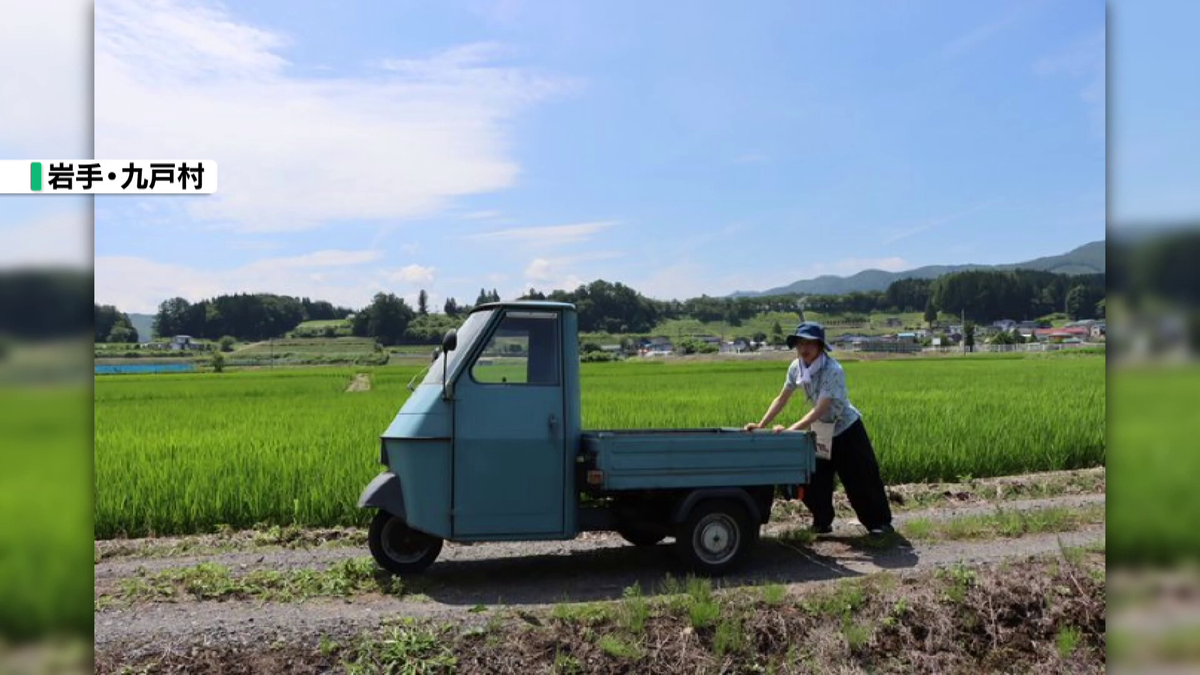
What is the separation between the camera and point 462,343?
265 inches

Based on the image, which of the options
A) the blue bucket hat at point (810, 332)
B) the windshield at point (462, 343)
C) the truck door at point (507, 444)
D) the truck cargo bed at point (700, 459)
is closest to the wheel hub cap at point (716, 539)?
the truck cargo bed at point (700, 459)

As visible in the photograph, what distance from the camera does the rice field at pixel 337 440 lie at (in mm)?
8938

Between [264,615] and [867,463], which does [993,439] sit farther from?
[264,615]

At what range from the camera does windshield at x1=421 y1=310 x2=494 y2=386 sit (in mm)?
6645

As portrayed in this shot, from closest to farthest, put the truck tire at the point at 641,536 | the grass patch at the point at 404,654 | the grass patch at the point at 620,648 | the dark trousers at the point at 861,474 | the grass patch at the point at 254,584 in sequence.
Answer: the grass patch at the point at 404,654 → the grass patch at the point at 620,648 → the grass patch at the point at 254,584 → the truck tire at the point at 641,536 → the dark trousers at the point at 861,474

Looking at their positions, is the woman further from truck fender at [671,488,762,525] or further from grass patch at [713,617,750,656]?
grass patch at [713,617,750,656]

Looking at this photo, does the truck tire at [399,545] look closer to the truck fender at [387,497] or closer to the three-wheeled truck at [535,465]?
the three-wheeled truck at [535,465]

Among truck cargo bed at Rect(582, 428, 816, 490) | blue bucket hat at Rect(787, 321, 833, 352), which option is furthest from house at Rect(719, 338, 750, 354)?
truck cargo bed at Rect(582, 428, 816, 490)

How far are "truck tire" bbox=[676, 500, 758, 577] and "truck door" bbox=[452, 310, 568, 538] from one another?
106 centimetres

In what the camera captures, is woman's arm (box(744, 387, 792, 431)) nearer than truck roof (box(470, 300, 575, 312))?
No

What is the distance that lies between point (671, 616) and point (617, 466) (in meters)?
1.27

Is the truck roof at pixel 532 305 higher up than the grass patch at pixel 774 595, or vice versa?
the truck roof at pixel 532 305

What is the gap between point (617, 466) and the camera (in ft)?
21.4

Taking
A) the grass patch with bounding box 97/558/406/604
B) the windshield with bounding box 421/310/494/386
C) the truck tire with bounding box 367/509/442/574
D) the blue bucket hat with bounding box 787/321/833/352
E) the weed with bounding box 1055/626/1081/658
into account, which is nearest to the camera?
the weed with bounding box 1055/626/1081/658
